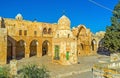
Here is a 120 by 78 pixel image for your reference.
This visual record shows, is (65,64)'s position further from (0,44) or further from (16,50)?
(16,50)

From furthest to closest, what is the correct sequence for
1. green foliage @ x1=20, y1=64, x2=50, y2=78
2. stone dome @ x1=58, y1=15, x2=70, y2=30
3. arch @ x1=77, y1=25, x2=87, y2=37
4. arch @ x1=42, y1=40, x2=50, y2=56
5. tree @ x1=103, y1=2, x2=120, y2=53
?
arch @ x1=42, y1=40, x2=50, y2=56 < arch @ x1=77, y1=25, x2=87, y2=37 < tree @ x1=103, y1=2, x2=120, y2=53 < stone dome @ x1=58, y1=15, x2=70, y2=30 < green foliage @ x1=20, y1=64, x2=50, y2=78

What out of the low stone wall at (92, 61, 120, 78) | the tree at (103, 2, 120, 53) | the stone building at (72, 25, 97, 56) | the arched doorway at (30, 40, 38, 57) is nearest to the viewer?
the low stone wall at (92, 61, 120, 78)

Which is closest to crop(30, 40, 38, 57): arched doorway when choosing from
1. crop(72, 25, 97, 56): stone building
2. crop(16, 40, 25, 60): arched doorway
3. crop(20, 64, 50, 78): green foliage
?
crop(16, 40, 25, 60): arched doorway

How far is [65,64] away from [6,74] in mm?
13674

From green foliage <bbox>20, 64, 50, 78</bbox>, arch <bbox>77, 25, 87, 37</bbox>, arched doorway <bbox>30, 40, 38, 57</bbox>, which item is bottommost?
green foliage <bbox>20, 64, 50, 78</bbox>

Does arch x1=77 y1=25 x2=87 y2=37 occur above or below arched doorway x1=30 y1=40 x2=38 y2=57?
above

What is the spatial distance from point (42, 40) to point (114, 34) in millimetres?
13784

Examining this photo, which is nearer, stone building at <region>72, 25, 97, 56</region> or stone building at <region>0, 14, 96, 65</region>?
stone building at <region>0, 14, 96, 65</region>

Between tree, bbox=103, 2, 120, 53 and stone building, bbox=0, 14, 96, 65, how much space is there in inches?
Answer: 218

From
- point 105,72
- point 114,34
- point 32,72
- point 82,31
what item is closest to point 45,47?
point 82,31

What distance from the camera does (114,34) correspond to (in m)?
32.3

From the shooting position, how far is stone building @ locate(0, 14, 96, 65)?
2658cm

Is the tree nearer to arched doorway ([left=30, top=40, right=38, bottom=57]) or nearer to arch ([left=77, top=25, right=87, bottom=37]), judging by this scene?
arch ([left=77, top=25, right=87, bottom=37])

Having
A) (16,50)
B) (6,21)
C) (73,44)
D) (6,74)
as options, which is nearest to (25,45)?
(16,50)
